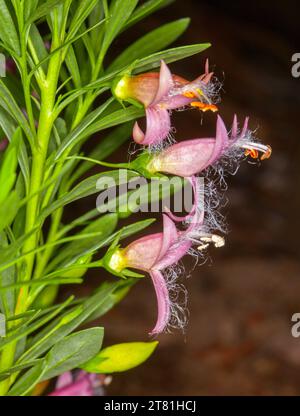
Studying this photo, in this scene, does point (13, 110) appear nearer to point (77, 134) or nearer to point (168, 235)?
point (77, 134)

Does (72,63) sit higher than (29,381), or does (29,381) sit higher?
(72,63)

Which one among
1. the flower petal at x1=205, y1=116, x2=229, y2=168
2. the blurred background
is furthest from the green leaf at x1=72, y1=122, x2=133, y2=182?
the blurred background

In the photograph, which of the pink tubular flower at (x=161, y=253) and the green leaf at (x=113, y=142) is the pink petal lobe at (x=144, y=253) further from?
the green leaf at (x=113, y=142)

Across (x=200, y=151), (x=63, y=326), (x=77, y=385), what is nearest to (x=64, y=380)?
(x=77, y=385)

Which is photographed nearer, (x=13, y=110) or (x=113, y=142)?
(x=13, y=110)

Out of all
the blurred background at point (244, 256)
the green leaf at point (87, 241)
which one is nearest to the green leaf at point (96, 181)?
the green leaf at point (87, 241)

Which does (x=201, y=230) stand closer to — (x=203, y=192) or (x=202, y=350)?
(x=203, y=192)

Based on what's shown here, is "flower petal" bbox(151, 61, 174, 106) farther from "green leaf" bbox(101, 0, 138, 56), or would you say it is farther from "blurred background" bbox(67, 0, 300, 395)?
"blurred background" bbox(67, 0, 300, 395)
